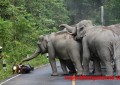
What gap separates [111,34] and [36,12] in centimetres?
3300

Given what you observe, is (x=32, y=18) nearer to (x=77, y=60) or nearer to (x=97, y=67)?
(x=97, y=67)

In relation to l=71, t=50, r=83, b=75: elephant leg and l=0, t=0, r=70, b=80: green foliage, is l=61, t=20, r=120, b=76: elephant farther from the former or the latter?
l=0, t=0, r=70, b=80: green foliage

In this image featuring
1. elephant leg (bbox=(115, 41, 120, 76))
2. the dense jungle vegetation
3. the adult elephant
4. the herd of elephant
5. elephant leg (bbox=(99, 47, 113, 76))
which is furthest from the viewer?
the dense jungle vegetation

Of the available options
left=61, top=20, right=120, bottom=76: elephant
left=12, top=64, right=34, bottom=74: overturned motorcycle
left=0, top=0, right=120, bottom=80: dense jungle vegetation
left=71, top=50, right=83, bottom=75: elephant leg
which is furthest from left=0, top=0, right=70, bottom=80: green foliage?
left=61, top=20, right=120, bottom=76: elephant

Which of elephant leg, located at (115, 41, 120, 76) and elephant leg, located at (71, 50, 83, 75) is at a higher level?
elephant leg, located at (115, 41, 120, 76)

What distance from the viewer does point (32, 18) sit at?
51.2 metres

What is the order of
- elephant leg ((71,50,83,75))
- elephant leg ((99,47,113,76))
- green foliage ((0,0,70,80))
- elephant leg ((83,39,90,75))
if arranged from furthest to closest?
green foliage ((0,0,70,80)) → elephant leg ((71,50,83,75)) → elephant leg ((83,39,90,75)) → elephant leg ((99,47,113,76))

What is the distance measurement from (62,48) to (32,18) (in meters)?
28.6

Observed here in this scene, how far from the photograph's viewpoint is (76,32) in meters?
23.0

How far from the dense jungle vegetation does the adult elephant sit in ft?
8.52

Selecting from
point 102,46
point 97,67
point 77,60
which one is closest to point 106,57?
point 102,46

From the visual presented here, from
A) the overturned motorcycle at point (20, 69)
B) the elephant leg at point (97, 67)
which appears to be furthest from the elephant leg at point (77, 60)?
the overturned motorcycle at point (20, 69)

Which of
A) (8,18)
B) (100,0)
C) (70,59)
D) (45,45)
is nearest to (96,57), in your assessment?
(70,59)

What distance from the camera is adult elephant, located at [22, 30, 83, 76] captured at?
22219mm
